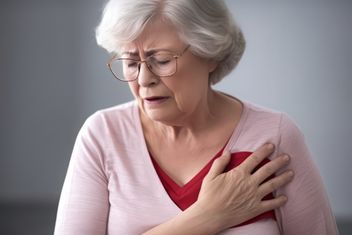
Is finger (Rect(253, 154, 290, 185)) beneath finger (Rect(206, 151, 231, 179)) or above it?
beneath

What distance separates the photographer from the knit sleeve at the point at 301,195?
166cm

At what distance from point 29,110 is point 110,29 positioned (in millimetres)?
3293

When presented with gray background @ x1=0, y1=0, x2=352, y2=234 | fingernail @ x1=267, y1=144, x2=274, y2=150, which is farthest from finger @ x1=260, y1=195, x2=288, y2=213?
gray background @ x1=0, y1=0, x2=352, y2=234

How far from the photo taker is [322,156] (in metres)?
4.50

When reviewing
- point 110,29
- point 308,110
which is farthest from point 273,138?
point 308,110

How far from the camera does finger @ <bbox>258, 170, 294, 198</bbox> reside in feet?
5.34

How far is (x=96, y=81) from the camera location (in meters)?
4.72

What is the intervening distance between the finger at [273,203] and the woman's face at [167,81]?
0.31 m

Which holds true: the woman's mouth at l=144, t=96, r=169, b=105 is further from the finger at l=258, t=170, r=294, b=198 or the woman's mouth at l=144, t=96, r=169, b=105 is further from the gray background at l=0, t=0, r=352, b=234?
the gray background at l=0, t=0, r=352, b=234

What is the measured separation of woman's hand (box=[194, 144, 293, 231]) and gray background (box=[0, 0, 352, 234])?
2899 mm

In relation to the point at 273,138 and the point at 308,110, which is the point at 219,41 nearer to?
the point at 273,138

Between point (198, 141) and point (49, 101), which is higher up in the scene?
point (49, 101)

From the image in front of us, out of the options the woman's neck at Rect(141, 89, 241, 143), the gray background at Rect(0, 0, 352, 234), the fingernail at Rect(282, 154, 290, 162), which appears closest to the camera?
the fingernail at Rect(282, 154, 290, 162)

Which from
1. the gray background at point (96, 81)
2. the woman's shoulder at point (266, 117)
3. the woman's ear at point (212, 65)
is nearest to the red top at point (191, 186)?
the woman's shoulder at point (266, 117)
